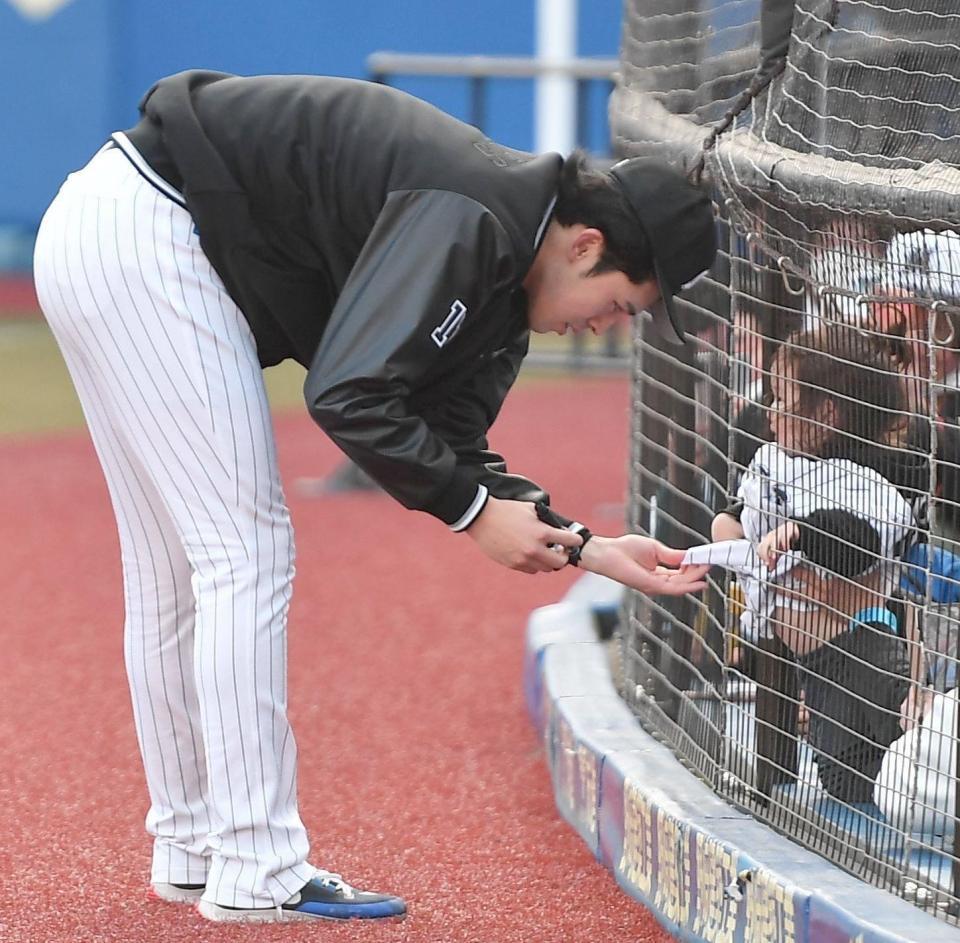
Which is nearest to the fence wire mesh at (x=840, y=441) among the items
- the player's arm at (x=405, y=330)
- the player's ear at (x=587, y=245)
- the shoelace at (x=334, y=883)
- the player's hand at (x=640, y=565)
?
the player's hand at (x=640, y=565)

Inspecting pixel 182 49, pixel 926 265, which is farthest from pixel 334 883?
pixel 182 49

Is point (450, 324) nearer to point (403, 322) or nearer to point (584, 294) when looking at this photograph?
point (403, 322)

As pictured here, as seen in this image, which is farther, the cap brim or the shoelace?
the shoelace

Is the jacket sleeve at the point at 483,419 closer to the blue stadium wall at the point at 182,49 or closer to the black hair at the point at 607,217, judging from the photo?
the black hair at the point at 607,217

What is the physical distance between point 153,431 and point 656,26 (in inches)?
85.9

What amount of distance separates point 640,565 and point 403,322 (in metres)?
0.68

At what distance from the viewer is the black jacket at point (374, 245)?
2.88 meters

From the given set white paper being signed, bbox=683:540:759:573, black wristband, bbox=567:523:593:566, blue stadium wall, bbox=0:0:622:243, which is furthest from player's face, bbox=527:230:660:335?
blue stadium wall, bbox=0:0:622:243

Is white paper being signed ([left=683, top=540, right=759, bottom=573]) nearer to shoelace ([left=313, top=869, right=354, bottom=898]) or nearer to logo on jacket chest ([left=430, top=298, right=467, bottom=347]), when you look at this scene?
logo on jacket chest ([left=430, top=298, right=467, bottom=347])

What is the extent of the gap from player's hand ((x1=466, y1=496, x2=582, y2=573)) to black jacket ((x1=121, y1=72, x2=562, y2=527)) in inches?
1.6

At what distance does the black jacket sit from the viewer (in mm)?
2881

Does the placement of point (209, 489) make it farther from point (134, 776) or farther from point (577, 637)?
point (577, 637)

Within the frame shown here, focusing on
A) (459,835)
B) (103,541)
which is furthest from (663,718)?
(103,541)

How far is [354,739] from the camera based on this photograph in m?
4.77
